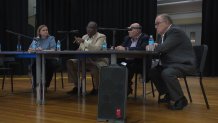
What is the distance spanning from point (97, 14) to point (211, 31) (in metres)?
3.31

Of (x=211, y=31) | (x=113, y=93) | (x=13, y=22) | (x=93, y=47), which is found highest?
(x=13, y=22)

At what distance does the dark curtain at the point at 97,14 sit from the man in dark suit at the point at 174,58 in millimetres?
5260

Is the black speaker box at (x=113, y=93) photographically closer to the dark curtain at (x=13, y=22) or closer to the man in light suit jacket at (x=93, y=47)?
the man in light suit jacket at (x=93, y=47)

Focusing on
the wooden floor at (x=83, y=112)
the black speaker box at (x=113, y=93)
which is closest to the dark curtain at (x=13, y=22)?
the wooden floor at (x=83, y=112)

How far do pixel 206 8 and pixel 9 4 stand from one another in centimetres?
494

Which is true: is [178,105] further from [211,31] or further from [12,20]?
[12,20]

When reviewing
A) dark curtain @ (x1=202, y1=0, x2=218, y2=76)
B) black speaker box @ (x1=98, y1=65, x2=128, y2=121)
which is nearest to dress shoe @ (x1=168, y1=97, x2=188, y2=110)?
black speaker box @ (x1=98, y1=65, x2=128, y2=121)

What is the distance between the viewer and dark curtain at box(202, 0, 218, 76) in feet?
26.6

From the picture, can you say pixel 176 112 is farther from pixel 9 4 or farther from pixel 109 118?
pixel 9 4

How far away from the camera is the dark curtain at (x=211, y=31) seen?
319 inches

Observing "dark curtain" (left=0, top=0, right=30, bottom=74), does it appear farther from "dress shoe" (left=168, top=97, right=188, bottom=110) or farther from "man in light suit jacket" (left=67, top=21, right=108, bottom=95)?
"dress shoe" (left=168, top=97, right=188, bottom=110)

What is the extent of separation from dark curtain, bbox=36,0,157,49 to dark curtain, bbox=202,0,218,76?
1322mm

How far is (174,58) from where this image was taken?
3.46 m

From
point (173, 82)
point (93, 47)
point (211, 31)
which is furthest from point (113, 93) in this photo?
point (211, 31)
